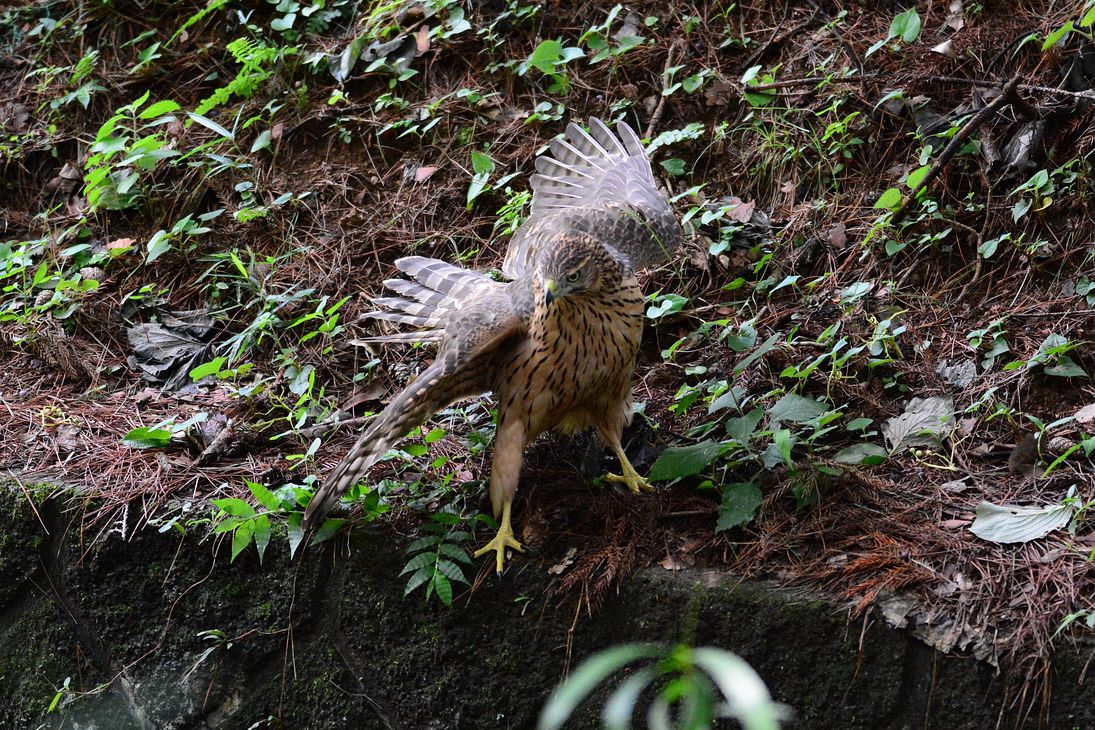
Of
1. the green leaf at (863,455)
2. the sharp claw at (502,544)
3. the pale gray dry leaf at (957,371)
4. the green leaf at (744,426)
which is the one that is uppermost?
the green leaf at (744,426)

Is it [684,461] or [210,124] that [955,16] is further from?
[210,124]

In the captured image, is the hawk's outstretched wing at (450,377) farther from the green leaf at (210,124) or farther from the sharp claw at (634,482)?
the green leaf at (210,124)

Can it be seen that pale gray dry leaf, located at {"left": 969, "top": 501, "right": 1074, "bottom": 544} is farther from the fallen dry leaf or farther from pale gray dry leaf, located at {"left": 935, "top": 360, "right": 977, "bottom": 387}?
the fallen dry leaf

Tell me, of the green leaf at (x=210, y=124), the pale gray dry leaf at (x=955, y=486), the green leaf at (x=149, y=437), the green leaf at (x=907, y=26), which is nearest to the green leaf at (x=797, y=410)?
the pale gray dry leaf at (x=955, y=486)

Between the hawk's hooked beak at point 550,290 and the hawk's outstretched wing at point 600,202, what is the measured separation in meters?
0.27

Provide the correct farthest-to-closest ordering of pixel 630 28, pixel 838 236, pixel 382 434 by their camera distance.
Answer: pixel 630 28
pixel 838 236
pixel 382 434

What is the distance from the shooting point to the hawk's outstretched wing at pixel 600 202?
13.9 ft

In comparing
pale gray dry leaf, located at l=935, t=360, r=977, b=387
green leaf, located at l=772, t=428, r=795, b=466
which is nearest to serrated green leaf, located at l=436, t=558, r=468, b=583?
green leaf, located at l=772, t=428, r=795, b=466

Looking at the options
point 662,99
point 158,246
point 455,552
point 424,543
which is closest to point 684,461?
point 455,552

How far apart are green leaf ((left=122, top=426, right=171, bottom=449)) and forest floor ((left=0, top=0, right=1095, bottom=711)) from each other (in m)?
0.02

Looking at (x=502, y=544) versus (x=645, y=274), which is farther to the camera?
(x=645, y=274)

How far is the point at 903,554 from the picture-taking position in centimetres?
322

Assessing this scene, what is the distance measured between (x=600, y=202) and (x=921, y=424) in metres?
1.60

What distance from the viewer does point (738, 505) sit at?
3.50 metres
